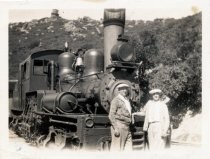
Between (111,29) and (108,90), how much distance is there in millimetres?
1023

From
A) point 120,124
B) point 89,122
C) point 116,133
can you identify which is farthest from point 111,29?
point 116,133

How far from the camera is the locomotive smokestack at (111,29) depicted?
18.3ft

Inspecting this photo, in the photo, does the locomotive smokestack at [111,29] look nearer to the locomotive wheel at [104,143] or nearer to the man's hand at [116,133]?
the locomotive wheel at [104,143]

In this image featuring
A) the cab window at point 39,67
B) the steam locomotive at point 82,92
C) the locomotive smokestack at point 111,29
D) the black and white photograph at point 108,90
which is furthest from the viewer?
the cab window at point 39,67

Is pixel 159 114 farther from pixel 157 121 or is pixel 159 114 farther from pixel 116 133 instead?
pixel 116 133

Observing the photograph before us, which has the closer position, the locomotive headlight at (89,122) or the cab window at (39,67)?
the locomotive headlight at (89,122)

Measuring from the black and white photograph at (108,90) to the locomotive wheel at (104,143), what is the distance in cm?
1

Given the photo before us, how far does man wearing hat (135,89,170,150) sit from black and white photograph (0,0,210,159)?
1 centimetres

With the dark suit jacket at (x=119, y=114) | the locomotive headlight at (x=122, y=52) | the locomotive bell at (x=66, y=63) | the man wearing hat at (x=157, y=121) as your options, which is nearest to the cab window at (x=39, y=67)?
the locomotive bell at (x=66, y=63)

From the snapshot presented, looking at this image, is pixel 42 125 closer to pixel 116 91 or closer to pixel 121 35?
pixel 116 91

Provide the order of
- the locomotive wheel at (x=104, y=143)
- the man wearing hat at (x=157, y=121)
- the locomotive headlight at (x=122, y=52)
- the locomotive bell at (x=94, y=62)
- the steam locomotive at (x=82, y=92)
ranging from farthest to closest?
the locomotive bell at (x=94, y=62) < the locomotive headlight at (x=122, y=52) < the steam locomotive at (x=82, y=92) < the locomotive wheel at (x=104, y=143) < the man wearing hat at (x=157, y=121)

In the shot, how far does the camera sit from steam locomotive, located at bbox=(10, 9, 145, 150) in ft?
17.1

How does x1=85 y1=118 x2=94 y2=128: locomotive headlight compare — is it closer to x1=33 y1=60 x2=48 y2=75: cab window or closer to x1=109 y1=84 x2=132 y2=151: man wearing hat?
x1=109 y1=84 x2=132 y2=151: man wearing hat

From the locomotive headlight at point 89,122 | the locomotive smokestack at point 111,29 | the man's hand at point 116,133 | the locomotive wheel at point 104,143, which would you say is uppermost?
the locomotive smokestack at point 111,29
